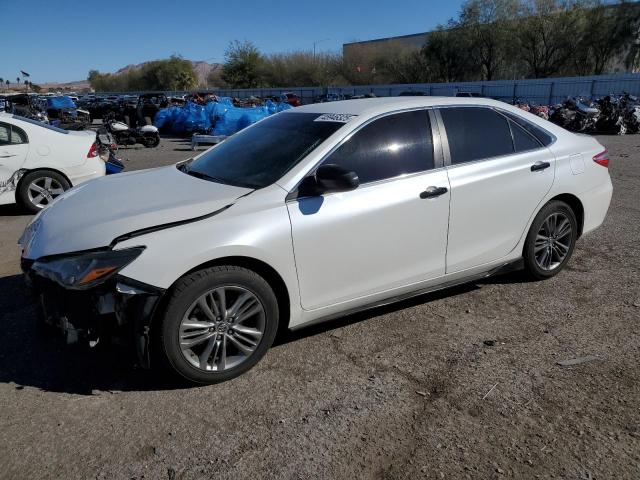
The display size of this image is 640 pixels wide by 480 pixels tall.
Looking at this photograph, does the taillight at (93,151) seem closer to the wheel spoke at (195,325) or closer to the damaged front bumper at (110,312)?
the damaged front bumper at (110,312)

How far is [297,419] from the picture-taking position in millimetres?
2799

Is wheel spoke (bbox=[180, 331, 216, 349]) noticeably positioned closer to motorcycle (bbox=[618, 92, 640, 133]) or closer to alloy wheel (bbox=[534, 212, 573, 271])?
alloy wheel (bbox=[534, 212, 573, 271])

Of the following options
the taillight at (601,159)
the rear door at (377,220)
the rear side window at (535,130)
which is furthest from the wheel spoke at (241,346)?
the taillight at (601,159)

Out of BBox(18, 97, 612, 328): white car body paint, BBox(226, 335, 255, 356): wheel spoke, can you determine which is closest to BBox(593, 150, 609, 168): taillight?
BBox(18, 97, 612, 328): white car body paint

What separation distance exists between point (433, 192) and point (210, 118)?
61.9ft

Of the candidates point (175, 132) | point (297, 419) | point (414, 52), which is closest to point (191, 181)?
point (297, 419)

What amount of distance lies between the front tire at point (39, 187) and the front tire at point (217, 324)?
5719 mm

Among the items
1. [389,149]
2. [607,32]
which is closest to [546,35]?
[607,32]

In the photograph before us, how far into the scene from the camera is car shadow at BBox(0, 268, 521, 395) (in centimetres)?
312

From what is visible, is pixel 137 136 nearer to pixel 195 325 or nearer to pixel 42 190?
pixel 42 190

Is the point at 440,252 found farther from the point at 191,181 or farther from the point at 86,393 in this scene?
the point at 86,393

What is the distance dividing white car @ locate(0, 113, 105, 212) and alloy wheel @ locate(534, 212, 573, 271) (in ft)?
21.4

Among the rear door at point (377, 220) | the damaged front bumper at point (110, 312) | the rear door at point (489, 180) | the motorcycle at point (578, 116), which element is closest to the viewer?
the damaged front bumper at point (110, 312)

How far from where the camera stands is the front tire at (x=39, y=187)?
754 centimetres
